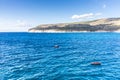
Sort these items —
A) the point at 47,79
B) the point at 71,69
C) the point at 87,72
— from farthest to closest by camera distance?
the point at 71,69 → the point at 87,72 → the point at 47,79

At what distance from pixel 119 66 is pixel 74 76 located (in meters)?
13.2

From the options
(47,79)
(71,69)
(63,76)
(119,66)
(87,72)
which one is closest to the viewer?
(47,79)

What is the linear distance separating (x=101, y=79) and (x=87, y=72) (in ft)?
13.1

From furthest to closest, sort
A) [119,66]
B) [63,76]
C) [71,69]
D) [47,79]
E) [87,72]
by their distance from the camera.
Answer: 1. [119,66]
2. [71,69]
3. [87,72]
4. [63,76]
5. [47,79]

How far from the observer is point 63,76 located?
27.5 meters

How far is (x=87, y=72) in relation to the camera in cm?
2983

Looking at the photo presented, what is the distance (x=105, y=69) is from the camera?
32.2 m

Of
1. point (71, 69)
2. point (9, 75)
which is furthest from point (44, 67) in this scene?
point (9, 75)

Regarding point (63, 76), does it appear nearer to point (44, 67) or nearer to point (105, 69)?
point (44, 67)

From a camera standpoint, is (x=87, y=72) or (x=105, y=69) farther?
(x=105, y=69)

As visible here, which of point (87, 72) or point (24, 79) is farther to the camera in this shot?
point (87, 72)

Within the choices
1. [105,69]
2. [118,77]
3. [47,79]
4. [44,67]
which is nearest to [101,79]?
[118,77]

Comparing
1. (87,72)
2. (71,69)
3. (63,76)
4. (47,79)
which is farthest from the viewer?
(71,69)

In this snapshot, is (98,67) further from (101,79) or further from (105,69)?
(101,79)
